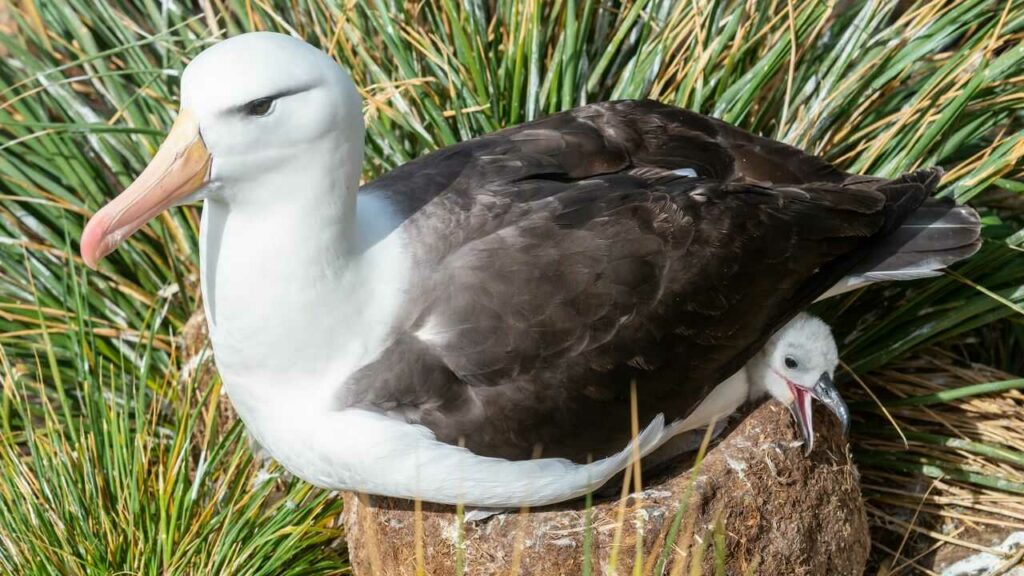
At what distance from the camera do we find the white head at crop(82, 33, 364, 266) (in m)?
3.19

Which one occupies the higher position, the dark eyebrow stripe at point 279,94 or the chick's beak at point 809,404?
the dark eyebrow stripe at point 279,94

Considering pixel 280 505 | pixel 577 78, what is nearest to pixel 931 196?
pixel 577 78

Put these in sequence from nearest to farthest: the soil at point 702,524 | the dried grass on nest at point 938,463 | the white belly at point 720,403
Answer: the soil at point 702,524 < the white belly at point 720,403 < the dried grass on nest at point 938,463

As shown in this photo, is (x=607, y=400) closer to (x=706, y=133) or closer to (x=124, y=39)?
(x=706, y=133)

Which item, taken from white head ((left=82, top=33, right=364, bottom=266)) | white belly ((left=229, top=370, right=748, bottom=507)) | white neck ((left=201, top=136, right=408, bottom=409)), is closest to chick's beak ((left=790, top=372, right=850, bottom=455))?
white belly ((left=229, top=370, right=748, bottom=507))

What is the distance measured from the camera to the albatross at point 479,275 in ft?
10.8

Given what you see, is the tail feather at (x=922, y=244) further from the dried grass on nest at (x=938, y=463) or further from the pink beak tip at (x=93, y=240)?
the pink beak tip at (x=93, y=240)

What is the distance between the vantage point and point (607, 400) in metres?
3.79

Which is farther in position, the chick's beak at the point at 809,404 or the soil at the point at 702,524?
the chick's beak at the point at 809,404

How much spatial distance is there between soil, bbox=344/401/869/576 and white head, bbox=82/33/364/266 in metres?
1.28

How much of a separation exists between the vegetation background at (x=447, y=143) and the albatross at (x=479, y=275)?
2.02 feet

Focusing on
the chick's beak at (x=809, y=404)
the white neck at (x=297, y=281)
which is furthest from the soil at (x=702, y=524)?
the white neck at (x=297, y=281)

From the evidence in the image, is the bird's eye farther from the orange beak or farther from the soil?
the soil

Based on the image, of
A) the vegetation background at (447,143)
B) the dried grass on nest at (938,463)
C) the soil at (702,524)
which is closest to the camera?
the soil at (702,524)
